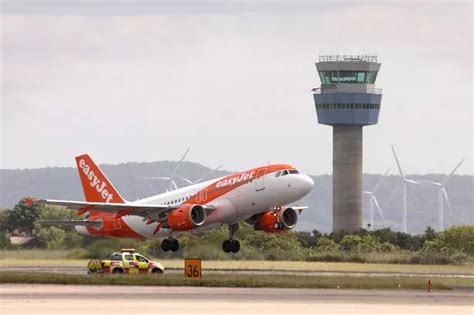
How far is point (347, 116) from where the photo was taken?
190500 millimetres

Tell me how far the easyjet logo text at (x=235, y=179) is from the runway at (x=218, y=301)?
21.7 m

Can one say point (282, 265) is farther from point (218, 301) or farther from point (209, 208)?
point (218, 301)

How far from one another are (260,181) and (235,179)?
299cm

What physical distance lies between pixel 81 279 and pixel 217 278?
7.06m

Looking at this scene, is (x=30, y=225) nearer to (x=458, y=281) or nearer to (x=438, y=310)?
(x=458, y=281)

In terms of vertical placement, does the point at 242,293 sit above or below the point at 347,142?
below

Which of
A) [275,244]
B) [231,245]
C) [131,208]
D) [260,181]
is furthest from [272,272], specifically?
[275,244]

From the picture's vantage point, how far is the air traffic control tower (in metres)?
188

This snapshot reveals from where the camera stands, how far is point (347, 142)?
189 m

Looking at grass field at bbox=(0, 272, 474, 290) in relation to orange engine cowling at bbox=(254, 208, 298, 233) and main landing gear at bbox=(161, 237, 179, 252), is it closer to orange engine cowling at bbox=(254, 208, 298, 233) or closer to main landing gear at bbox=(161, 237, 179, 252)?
orange engine cowling at bbox=(254, 208, 298, 233)

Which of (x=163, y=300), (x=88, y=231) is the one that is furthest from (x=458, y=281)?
(x=88, y=231)

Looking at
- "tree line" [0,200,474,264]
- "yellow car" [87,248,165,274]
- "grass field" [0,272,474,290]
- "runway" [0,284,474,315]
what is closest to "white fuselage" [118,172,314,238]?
"tree line" [0,200,474,264]

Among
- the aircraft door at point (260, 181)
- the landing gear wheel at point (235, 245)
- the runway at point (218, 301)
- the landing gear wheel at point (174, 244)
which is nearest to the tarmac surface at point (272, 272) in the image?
the landing gear wheel at point (235, 245)

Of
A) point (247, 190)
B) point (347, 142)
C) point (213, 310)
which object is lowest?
point (213, 310)
